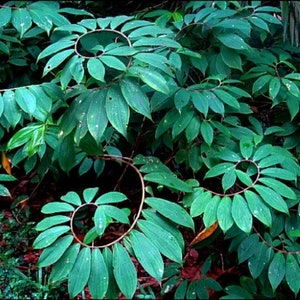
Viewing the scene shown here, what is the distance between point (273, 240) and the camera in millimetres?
1518

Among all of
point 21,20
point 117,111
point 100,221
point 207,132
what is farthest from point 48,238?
point 21,20

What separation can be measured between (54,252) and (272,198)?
25.3 inches

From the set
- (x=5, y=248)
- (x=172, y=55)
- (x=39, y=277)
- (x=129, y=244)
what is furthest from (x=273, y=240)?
(x=5, y=248)

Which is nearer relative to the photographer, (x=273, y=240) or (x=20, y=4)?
(x=273, y=240)

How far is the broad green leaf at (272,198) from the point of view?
4.27 feet

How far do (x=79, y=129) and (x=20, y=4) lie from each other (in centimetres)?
98

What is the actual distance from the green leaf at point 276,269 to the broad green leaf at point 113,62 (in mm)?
767

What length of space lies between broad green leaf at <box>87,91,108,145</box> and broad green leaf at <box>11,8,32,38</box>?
585 millimetres

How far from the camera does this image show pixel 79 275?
1142mm

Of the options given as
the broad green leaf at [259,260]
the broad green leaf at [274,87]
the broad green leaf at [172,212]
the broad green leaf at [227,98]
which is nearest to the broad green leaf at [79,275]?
the broad green leaf at [172,212]

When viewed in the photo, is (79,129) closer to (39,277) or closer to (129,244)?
(129,244)

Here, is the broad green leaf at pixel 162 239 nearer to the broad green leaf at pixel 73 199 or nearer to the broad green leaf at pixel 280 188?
the broad green leaf at pixel 73 199

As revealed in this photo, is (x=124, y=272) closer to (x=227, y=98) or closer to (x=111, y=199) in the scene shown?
(x=111, y=199)

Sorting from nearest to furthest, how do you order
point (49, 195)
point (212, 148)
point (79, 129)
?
point (79, 129) < point (212, 148) < point (49, 195)
